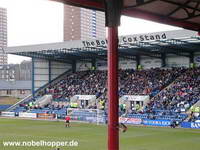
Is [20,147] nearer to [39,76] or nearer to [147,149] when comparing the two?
[147,149]

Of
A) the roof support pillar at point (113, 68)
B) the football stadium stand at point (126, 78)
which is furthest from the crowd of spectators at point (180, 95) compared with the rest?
the roof support pillar at point (113, 68)

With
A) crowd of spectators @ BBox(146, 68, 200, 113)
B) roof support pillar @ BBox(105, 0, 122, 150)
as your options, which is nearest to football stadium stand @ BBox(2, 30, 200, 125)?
crowd of spectators @ BBox(146, 68, 200, 113)

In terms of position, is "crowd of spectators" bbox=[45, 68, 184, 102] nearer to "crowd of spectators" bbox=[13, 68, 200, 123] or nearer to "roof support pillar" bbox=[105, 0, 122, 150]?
"crowd of spectators" bbox=[13, 68, 200, 123]

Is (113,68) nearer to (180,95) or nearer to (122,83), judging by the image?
(180,95)

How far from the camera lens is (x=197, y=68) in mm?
57938

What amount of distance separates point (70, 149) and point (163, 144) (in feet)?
23.4

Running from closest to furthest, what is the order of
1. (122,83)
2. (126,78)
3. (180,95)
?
(180,95), (122,83), (126,78)

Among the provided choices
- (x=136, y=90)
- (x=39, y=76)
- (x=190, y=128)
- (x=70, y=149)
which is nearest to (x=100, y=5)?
(x=70, y=149)

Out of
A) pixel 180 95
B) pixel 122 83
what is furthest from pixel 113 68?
pixel 122 83

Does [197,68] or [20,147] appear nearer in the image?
[20,147]

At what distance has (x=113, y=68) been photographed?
11.0 m

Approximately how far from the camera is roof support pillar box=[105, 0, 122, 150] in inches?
410

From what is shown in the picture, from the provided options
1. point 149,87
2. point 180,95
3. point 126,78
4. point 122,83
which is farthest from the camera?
point 126,78

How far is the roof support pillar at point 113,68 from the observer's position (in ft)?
34.2
